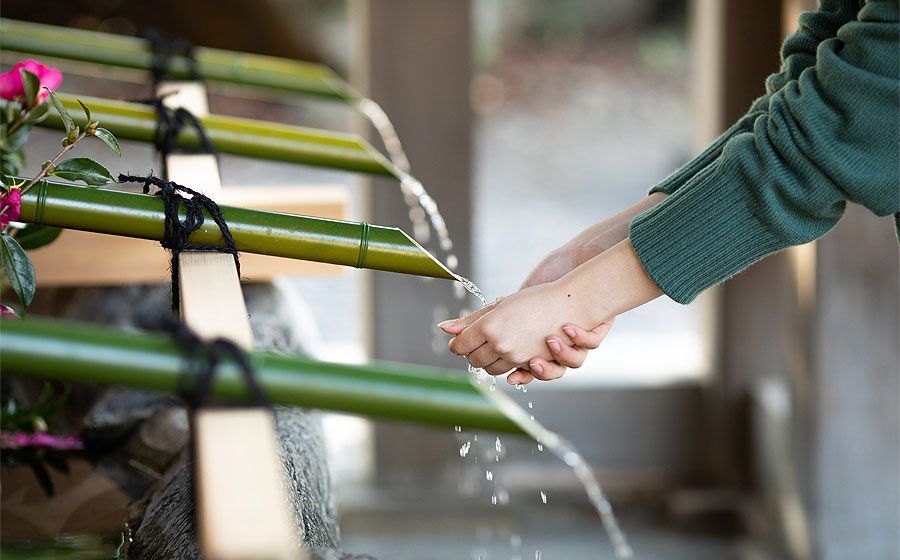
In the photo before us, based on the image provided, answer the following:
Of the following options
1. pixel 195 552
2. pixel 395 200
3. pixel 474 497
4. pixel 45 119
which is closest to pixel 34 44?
pixel 45 119

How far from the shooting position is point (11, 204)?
91 cm

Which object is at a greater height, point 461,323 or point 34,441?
point 461,323

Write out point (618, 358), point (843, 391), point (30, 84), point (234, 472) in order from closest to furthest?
1. point (234, 472)
2. point (30, 84)
3. point (843, 391)
4. point (618, 358)

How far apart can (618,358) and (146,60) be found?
7.48ft

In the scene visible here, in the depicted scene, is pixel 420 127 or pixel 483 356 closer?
pixel 483 356

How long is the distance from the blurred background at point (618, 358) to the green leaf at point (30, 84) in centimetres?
141

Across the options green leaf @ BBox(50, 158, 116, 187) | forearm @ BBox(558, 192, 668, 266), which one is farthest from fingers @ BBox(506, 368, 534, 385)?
green leaf @ BBox(50, 158, 116, 187)

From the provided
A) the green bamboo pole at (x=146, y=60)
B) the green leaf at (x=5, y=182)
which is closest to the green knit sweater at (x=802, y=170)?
the green leaf at (x=5, y=182)

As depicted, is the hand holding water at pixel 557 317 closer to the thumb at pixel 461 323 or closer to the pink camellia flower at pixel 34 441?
the thumb at pixel 461 323

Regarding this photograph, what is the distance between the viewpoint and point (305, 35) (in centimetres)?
380

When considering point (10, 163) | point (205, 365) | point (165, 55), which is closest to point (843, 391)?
point (165, 55)

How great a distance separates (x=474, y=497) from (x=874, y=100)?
239cm

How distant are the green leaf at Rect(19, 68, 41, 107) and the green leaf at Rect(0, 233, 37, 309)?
161 mm

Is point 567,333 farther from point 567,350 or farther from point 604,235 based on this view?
point 604,235
